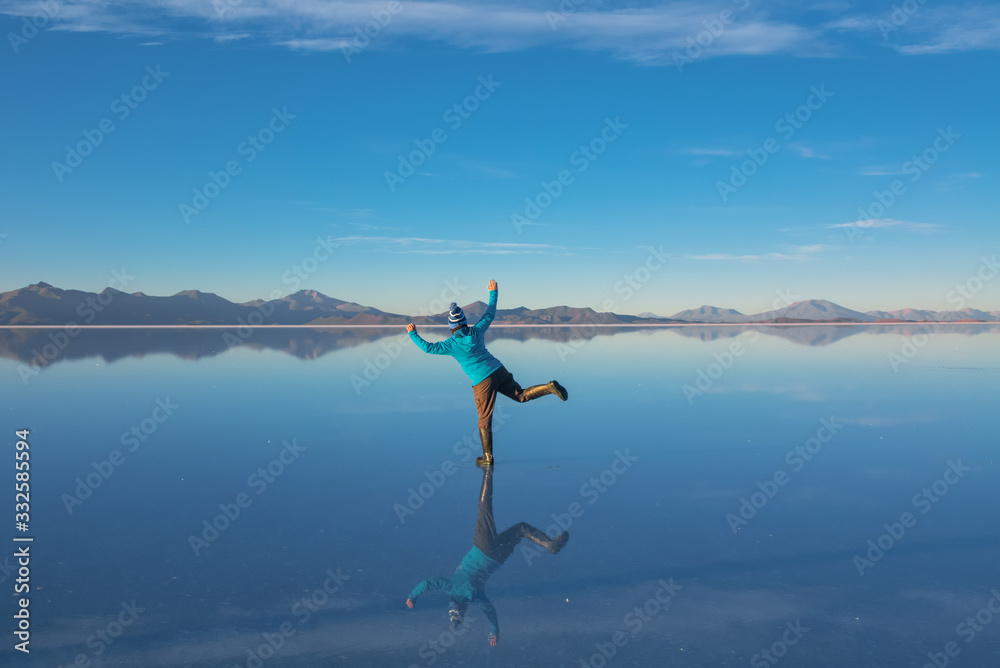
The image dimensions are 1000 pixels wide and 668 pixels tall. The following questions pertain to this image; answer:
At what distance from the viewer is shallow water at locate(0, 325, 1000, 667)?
4086 mm

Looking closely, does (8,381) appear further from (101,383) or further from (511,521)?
(511,521)

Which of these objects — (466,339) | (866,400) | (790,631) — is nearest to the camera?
(790,631)

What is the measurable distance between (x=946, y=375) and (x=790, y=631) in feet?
63.3

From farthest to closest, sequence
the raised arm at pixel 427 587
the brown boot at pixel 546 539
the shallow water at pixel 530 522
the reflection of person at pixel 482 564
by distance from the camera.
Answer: the brown boot at pixel 546 539 < the raised arm at pixel 427 587 < the reflection of person at pixel 482 564 < the shallow water at pixel 530 522

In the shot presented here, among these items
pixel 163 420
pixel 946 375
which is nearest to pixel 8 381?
pixel 163 420

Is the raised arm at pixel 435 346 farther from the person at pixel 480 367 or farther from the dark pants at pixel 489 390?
the dark pants at pixel 489 390

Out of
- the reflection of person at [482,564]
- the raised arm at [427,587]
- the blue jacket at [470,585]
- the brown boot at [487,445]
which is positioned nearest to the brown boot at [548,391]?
the brown boot at [487,445]

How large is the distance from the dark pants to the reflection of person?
6.13 ft

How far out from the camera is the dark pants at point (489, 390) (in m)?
8.62

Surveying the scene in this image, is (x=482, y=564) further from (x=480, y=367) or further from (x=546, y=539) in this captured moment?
(x=480, y=367)

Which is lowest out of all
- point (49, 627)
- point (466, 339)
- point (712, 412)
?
point (49, 627)

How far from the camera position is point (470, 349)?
8.61m

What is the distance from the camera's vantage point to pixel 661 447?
966cm

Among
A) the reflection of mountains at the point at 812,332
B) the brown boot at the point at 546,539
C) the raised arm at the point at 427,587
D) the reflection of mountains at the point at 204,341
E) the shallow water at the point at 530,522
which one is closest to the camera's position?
the shallow water at the point at 530,522
